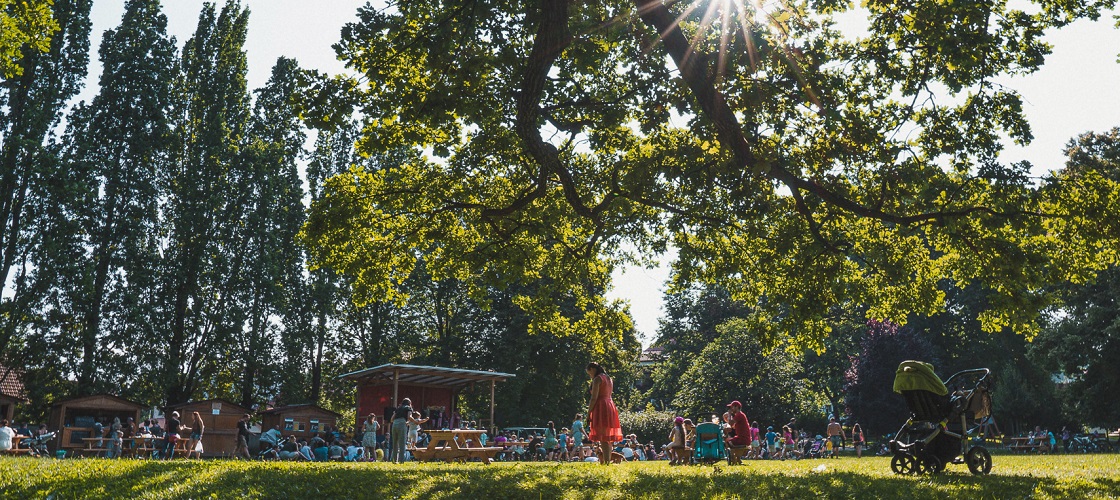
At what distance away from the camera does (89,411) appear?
3244 centimetres

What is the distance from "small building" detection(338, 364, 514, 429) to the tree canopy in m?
13.9

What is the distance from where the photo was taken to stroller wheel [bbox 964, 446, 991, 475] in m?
11.2

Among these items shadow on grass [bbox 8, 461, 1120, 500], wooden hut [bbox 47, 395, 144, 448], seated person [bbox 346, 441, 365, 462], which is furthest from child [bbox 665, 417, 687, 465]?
wooden hut [bbox 47, 395, 144, 448]

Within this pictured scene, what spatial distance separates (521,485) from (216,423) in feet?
83.6

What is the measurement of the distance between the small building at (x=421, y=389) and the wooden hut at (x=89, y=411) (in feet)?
30.5

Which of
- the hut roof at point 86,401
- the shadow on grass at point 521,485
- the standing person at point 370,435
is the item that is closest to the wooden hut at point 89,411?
the hut roof at point 86,401

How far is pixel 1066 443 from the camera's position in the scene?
36812mm

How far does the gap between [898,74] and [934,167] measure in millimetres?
1753

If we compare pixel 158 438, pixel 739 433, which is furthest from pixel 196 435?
pixel 739 433

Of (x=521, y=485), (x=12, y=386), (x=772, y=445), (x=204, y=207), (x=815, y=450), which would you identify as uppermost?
(x=204, y=207)

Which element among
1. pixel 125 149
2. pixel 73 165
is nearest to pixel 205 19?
pixel 125 149

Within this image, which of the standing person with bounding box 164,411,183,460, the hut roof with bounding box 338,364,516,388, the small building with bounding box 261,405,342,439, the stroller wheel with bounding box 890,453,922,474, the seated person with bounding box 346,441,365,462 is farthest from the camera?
the small building with bounding box 261,405,342,439

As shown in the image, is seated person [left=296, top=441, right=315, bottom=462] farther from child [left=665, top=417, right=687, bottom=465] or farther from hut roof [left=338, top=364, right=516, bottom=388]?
child [left=665, top=417, right=687, bottom=465]

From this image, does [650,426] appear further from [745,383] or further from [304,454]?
[304,454]
